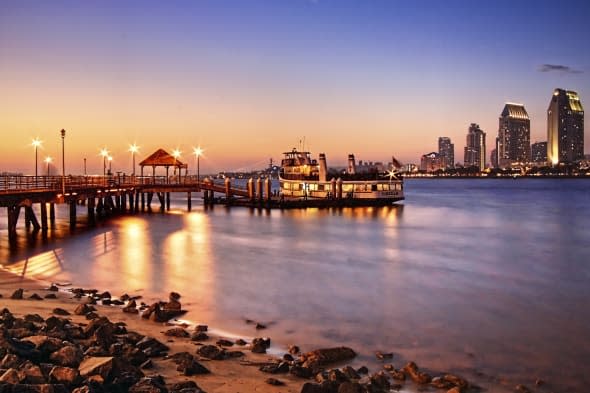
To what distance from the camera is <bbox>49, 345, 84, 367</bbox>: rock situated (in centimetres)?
842

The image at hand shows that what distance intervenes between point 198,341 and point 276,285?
8867mm

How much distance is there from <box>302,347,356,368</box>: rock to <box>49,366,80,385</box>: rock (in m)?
4.62

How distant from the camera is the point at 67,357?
852 cm

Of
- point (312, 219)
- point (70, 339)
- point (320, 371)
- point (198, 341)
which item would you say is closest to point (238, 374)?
point (320, 371)

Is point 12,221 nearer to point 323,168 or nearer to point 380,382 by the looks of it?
point 380,382

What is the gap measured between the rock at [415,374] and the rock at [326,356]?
1.35m

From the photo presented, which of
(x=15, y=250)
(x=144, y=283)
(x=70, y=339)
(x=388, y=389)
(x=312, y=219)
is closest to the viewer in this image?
(x=388, y=389)

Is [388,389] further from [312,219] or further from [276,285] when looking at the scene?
[312,219]

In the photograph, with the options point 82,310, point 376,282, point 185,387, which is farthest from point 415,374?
point 376,282

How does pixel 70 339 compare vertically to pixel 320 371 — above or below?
above

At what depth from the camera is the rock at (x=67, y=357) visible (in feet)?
27.6

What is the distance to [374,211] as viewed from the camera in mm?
59438

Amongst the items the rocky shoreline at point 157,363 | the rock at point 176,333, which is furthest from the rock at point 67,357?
the rock at point 176,333

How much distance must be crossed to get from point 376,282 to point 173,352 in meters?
12.4
